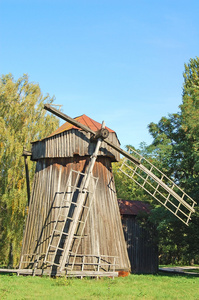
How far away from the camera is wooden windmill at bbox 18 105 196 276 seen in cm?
1420

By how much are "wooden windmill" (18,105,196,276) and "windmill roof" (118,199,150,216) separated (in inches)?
249

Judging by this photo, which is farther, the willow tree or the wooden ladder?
the willow tree

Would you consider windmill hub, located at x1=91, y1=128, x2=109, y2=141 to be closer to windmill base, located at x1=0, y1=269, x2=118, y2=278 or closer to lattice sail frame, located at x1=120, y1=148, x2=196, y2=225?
lattice sail frame, located at x1=120, y1=148, x2=196, y2=225

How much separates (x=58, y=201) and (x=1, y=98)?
38.4 feet

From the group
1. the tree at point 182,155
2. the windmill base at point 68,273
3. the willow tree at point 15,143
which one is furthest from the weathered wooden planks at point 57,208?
the willow tree at point 15,143

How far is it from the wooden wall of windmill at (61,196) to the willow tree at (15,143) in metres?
6.18

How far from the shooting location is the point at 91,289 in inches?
447

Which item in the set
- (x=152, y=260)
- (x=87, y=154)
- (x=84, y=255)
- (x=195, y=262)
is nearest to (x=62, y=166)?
(x=87, y=154)

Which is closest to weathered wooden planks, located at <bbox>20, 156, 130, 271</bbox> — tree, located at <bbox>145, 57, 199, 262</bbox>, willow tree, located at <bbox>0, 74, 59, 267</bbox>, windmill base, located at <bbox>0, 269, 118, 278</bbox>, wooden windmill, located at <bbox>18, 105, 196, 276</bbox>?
wooden windmill, located at <bbox>18, 105, 196, 276</bbox>

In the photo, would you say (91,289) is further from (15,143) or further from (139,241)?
(15,143)

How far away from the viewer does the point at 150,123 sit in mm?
25766

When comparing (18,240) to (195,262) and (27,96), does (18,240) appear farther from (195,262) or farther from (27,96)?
(195,262)

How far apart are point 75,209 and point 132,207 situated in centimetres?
963

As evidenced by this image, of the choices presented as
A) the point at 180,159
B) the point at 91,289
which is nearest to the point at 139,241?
the point at 180,159
